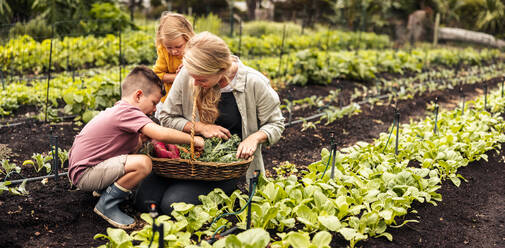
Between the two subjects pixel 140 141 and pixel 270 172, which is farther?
pixel 270 172

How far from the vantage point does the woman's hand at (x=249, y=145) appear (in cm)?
267

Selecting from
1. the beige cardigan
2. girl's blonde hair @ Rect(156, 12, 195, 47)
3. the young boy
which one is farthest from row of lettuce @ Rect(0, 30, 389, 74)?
the young boy

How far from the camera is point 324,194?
8.93 feet

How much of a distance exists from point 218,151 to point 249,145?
0.20m

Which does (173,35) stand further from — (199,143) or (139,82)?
(199,143)

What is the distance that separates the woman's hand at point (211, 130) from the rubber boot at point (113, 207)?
0.56 meters

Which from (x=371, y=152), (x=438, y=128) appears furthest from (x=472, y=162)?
(x=371, y=152)

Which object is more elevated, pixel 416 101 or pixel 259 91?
pixel 259 91

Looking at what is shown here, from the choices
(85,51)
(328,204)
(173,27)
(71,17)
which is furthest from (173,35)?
(71,17)

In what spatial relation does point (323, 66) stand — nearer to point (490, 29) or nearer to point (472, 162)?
point (472, 162)

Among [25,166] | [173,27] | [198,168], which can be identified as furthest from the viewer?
[25,166]

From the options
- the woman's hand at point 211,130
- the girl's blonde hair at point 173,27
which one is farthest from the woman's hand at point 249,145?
the girl's blonde hair at point 173,27

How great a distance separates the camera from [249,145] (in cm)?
270

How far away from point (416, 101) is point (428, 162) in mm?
3313
